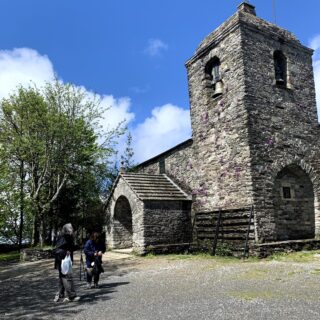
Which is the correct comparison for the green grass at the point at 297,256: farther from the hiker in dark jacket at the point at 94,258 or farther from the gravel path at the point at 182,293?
the hiker in dark jacket at the point at 94,258

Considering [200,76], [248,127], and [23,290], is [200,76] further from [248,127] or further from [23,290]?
[23,290]

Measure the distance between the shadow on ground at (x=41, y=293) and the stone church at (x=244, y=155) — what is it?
357 cm

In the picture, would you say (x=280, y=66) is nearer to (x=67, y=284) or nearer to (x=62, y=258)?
(x=62, y=258)

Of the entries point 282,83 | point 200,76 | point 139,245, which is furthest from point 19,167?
point 282,83

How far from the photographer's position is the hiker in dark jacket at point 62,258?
7.35m

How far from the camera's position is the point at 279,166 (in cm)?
1382

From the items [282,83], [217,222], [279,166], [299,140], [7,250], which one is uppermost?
[282,83]

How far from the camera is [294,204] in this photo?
14.3 metres

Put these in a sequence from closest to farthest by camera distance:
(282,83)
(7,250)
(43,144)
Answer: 1. (282,83)
2. (43,144)
3. (7,250)

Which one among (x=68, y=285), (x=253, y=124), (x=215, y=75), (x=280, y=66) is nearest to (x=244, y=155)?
(x=253, y=124)

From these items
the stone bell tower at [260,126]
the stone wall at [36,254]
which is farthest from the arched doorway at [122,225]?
the stone bell tower at [260,126]

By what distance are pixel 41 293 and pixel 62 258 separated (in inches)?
68.9

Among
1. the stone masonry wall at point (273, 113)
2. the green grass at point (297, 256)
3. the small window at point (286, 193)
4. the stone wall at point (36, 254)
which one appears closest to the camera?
the green grass at point (297, 256)

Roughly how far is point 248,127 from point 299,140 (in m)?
2.74
